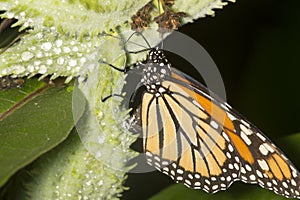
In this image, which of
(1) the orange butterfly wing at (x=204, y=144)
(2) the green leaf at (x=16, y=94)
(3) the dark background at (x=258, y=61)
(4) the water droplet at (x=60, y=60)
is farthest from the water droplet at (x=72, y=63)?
(3) the dark background at (x=258, y=61)

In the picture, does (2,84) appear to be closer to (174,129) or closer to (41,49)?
(41,49)

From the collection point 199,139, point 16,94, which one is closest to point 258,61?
point 199,139

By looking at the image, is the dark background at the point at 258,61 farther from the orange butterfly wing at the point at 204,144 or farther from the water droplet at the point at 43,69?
the water droplet at the point at 43,69

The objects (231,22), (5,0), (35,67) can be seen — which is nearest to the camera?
(5,0)

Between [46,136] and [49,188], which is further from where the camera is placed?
[49,188]

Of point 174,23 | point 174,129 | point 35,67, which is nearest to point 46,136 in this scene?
point 35,67

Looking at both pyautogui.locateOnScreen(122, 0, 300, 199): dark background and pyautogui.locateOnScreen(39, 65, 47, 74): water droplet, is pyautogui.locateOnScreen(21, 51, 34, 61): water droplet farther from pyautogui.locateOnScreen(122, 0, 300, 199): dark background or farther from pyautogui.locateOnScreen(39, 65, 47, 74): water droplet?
pyautogui.locateOnScreen(122, 0, 300, 199): dark background
